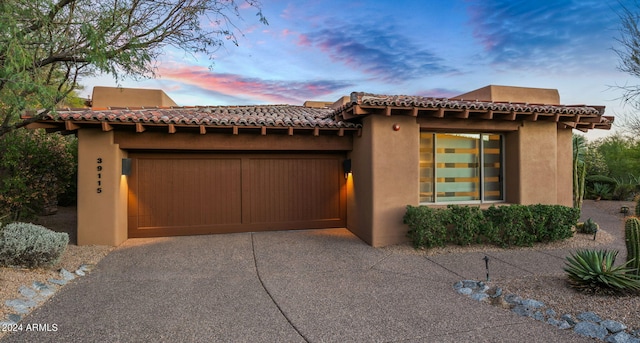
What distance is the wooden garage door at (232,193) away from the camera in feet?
28.9

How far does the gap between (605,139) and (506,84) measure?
1491 centimetres

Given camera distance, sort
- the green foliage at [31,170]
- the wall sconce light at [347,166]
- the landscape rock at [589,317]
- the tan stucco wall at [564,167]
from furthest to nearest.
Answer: the tan stucco wall at [564,167] < the wall sconce light at [347,166] < the green foliage at [31,170] < the landscape rock at [589,317]

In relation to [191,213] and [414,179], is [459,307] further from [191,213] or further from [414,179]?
[191,213]

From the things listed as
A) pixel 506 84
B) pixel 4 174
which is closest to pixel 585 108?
pixel 506 84

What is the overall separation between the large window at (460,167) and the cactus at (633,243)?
390 cm

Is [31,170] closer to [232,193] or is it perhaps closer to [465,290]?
[232,193]

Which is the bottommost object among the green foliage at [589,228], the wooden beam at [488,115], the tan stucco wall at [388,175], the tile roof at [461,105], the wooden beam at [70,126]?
the green foliage at [589,228]

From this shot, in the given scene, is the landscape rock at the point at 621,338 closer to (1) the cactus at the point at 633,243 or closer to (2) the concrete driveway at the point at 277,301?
(2) the concrete driveway at the point at 277,301

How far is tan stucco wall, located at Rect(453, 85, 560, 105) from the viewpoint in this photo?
11.8m

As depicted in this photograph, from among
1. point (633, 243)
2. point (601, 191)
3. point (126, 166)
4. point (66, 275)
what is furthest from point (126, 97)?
point (601, 191)

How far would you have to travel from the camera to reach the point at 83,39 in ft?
19.0

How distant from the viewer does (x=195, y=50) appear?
6.87 metres

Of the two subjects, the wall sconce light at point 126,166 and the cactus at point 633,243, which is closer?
the cactus at point 633,243

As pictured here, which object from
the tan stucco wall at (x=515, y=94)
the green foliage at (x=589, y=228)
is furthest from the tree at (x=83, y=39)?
the green foliage at (x=589, y=228)
